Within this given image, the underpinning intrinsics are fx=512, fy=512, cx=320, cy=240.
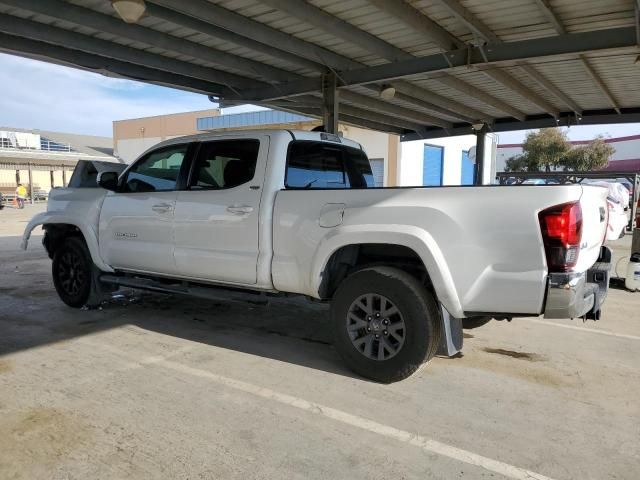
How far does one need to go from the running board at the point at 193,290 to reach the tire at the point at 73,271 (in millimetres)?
251

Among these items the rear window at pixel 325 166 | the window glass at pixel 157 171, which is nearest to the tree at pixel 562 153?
the rear window at pixel 325 166

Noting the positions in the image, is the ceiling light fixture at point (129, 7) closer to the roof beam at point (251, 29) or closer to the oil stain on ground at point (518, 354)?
the roof beam at point (251, 29)

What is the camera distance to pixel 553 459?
2.99 metres

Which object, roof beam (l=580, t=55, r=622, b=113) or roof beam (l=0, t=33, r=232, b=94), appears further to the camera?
roof beam (l=580, t=55, r=622, b=113)

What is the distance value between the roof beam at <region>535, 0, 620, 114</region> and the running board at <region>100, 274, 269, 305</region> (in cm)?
529

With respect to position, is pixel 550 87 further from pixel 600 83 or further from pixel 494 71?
pixel 494 71

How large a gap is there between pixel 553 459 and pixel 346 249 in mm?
2104

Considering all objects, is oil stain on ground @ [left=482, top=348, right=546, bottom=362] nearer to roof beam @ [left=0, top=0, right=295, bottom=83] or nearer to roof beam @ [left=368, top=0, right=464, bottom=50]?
roof beam @ [left=368, top=0, right=464, bottom=50]

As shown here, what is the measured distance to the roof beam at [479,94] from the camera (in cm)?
1061

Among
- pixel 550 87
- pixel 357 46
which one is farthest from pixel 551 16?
pixel 550 87

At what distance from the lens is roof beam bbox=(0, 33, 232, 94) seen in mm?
8414

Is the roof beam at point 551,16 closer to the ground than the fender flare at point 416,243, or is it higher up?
higher up

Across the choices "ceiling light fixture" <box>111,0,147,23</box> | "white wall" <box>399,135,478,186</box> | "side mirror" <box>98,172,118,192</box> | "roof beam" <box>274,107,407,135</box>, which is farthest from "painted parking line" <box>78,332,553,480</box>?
"white wall" <box>399,135,478,186</box>

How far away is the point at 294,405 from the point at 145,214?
111 inches
